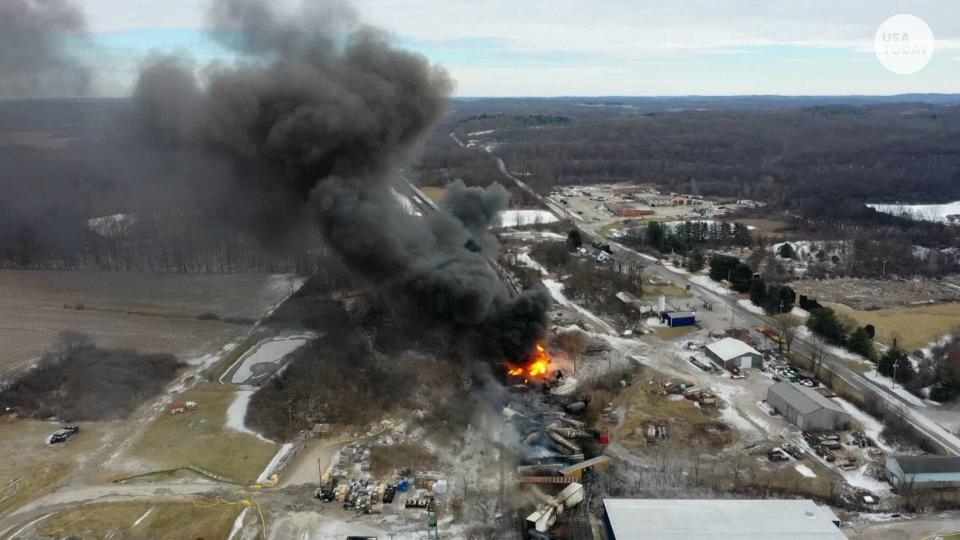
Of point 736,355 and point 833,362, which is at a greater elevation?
point 736,355

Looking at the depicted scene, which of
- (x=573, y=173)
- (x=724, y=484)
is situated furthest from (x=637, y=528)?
(x=573, y=173)

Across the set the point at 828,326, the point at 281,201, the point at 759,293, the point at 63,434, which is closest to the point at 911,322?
the point at 828,326

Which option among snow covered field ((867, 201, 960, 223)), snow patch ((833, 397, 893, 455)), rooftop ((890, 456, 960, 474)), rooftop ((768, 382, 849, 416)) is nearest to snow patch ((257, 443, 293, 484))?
rooftop ((768, 382, 849, 416))

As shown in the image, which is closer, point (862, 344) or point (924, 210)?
point (862, 344)

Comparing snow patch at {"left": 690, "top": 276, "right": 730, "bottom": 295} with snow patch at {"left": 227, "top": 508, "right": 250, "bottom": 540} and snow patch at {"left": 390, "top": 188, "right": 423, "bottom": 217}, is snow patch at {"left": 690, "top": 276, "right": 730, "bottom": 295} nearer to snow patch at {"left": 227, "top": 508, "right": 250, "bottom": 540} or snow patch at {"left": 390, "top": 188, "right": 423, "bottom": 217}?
snow patch at {"left": 390, "top": 188, "right": 423, "bottom": 217}

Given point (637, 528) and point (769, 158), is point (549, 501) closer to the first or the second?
point (637, 528)

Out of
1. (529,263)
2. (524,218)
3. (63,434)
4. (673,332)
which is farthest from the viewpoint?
(524,218)

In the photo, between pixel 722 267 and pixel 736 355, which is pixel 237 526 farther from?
pixel 722 267

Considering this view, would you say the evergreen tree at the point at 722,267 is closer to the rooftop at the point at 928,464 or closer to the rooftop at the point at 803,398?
the rooftop at the point at 803,398

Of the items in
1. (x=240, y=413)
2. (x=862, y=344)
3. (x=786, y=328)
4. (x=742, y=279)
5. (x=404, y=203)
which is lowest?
(x=240, y=413)
